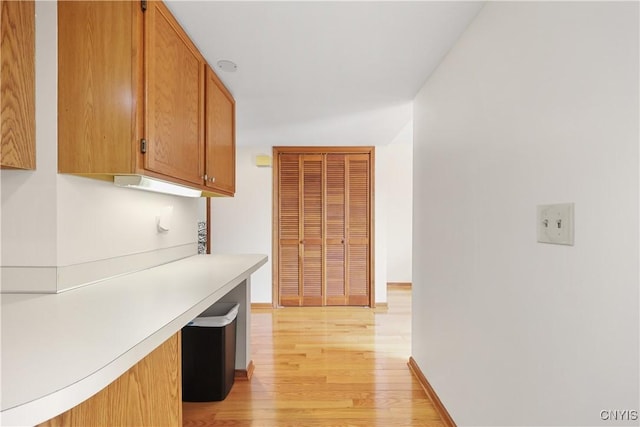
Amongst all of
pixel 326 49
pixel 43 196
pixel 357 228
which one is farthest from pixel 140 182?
pixel 357 228

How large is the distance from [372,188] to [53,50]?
3528 millimetres

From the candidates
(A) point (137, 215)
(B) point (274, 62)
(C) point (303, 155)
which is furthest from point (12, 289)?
(C) point (303, 155)

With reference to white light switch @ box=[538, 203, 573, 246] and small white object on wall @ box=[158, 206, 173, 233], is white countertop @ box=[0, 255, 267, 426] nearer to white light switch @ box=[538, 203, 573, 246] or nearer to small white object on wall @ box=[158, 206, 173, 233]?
small white object on wall @ box=[158, 206, 173, 233]

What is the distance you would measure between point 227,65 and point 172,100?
0.63m

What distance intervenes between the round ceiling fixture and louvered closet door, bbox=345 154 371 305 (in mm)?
2442

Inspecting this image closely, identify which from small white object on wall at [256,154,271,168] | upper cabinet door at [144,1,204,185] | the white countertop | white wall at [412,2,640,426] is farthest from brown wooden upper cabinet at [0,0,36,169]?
small white object on wall at [256,154,271,168]

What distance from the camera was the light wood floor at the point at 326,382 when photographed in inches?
77.5

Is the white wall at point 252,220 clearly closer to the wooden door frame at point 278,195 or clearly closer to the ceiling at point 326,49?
the wooden door frame at point 278,195

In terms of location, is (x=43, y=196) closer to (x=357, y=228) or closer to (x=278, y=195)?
(x=278, y=195)

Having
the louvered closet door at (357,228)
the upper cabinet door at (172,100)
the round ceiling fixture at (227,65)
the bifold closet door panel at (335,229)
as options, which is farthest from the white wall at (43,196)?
the louvered closet door at (357,228)

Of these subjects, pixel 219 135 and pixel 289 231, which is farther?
pixel 289 231

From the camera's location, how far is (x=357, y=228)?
4.36 meters

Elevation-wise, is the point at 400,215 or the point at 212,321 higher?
the point at 400,215

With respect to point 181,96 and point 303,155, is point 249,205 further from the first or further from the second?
point 181,96
